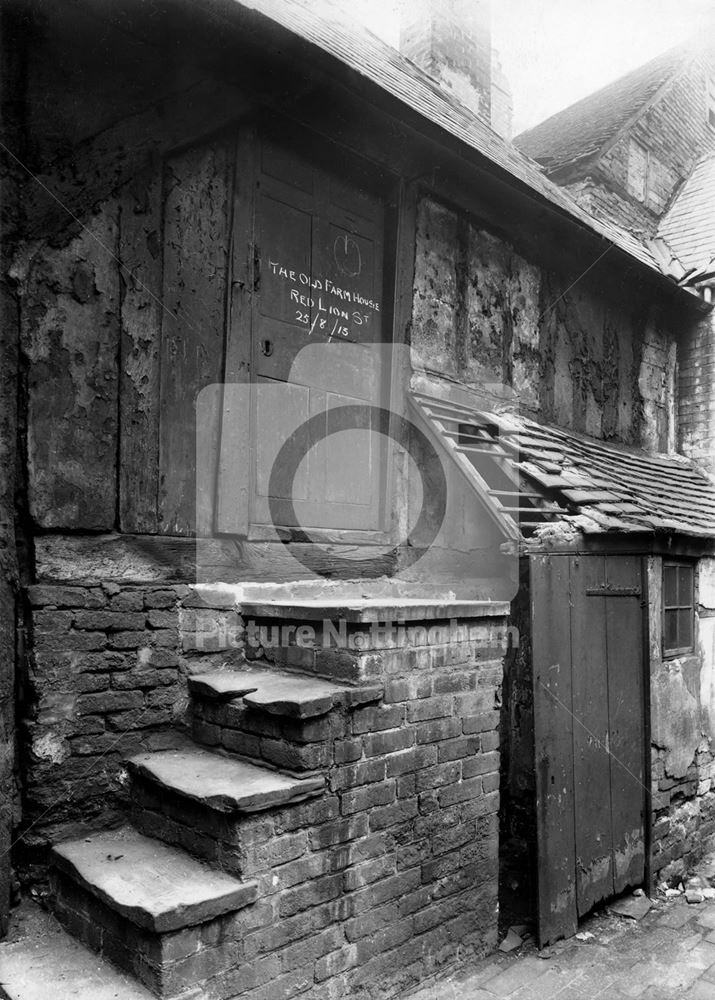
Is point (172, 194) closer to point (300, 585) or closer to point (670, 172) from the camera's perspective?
point (300, 585)

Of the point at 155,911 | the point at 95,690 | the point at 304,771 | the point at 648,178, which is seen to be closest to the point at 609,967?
the point at 304,771

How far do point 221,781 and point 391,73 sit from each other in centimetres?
515

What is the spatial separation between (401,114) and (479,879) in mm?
4041

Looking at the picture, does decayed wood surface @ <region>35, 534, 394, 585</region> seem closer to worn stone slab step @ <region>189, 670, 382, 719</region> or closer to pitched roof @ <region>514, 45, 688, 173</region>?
worn stone slab step @ <region>189, 670, 382, 719</region>

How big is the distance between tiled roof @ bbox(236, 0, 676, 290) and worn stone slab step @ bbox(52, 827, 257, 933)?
139 inches

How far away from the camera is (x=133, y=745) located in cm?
328

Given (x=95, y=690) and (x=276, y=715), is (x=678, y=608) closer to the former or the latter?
(x=276, y=715)

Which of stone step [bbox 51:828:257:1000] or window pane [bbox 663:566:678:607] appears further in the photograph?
window pane [bbox 663:566:678:607]

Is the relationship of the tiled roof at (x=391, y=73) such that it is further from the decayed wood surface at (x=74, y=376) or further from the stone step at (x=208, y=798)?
the stone step at (x=208, y=798)

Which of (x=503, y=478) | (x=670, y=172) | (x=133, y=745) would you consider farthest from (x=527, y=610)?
(x=670, y=172)

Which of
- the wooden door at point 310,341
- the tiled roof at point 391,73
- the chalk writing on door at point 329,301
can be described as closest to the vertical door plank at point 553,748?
the wooden door at point 310,341

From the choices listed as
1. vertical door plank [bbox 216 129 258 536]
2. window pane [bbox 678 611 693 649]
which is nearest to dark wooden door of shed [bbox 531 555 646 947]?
window pane [bbox 678 611 693 649]

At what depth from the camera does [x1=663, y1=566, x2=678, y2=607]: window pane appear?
5.22 m

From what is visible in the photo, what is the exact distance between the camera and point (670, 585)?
5293 mm
